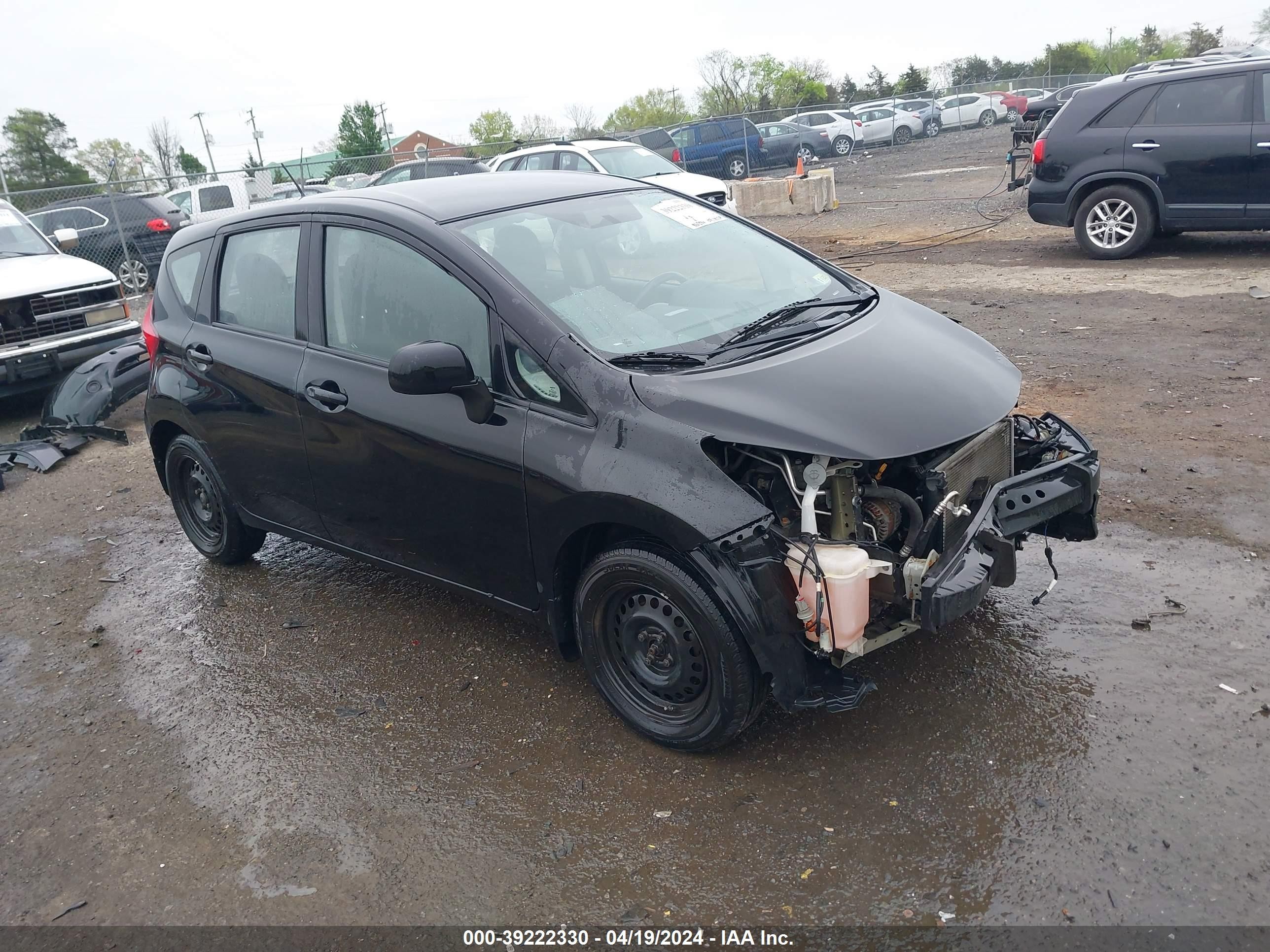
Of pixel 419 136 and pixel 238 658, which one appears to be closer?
pixel 238 658

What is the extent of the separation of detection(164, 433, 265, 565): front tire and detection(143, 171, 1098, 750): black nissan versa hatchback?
0.49 meters

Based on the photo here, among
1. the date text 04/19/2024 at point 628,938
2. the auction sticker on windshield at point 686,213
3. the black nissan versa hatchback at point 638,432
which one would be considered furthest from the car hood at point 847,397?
the date text 04/19/2024 at point 628,938

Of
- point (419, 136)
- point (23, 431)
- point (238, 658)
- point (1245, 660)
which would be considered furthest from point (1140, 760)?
point (419, 136)

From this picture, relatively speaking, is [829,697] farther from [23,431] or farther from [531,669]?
[23,431]

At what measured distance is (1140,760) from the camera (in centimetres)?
313

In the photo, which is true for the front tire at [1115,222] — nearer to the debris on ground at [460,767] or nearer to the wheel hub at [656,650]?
the wheel hub at [656,650]

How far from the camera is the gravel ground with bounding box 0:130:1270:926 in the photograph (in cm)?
283

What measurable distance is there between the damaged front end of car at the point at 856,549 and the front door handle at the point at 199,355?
2.88m

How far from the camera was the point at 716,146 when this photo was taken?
26.6 m

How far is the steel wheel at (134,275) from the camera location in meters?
16.5

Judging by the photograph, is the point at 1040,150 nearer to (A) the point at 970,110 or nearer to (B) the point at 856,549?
(B) the point at 856,549

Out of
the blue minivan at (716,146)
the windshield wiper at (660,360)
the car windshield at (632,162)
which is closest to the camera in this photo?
the windshield wiper at (660,360)

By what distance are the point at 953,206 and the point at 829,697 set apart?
15223 millimetres

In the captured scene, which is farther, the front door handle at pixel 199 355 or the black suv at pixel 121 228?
the black suv at pixel 121 228
